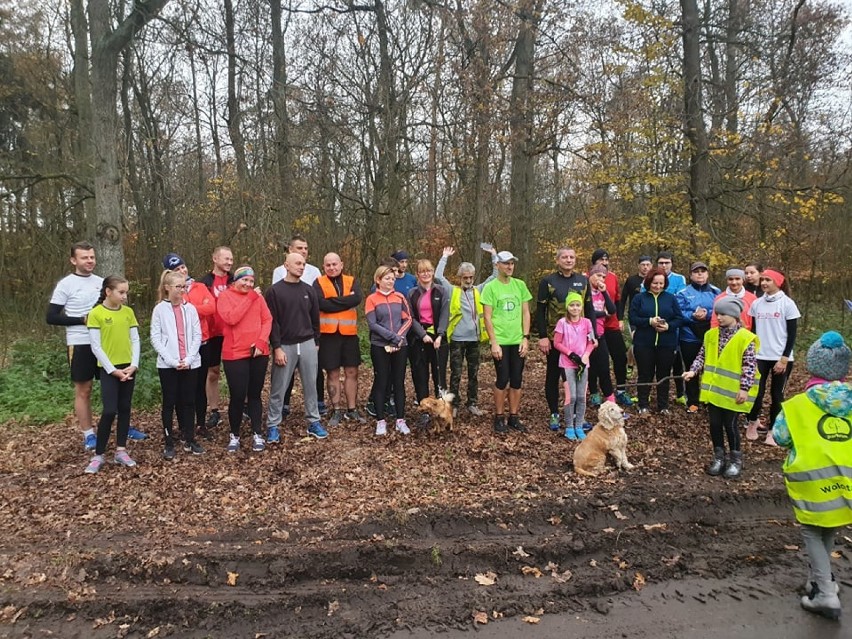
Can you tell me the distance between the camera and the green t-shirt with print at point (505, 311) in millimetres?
6184

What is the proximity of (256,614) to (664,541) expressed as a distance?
115 inches

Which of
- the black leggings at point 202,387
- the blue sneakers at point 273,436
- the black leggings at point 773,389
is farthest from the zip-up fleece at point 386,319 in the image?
the black leggings at point 773,389

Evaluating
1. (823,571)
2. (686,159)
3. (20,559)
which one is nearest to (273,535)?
(20,559)

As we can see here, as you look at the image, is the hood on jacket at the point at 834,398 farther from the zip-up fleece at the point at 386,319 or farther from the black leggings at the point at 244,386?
the black leggings at the point at 244,386

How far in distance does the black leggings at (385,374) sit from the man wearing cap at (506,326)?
1.09m

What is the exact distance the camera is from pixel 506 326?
6.18 m

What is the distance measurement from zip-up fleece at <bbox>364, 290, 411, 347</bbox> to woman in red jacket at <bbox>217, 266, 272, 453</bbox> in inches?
45.1

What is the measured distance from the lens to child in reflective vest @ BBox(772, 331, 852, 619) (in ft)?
10.2

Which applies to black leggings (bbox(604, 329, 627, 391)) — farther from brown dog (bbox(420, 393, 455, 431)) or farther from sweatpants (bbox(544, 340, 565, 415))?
brown dog (bbox(420, 393, 455, 431))

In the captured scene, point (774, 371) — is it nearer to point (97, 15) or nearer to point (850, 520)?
point (850, 520)

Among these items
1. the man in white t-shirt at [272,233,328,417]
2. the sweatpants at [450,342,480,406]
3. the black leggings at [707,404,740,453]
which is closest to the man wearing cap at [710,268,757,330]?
the black leggings at [707,404,740,453]

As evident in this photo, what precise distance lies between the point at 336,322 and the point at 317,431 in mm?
1272

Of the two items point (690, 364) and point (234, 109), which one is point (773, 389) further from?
point (234, 109)

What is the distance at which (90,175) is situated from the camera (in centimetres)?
1110
